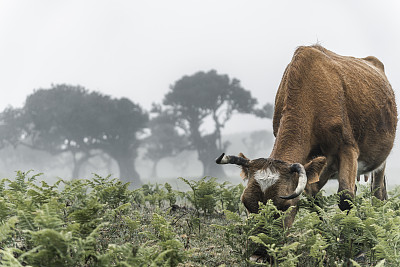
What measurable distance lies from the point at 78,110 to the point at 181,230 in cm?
5650

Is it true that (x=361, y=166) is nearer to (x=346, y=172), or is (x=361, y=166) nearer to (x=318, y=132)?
(x=346, y=172)

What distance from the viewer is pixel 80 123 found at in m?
58.8

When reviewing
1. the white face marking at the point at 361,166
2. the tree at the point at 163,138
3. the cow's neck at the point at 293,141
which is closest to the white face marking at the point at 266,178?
the cow's neck at the point at 293,141

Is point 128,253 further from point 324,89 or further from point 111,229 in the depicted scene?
point 324,89

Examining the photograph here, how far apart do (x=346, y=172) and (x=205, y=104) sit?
59827 mm

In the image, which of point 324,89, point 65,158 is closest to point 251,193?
point 324,89

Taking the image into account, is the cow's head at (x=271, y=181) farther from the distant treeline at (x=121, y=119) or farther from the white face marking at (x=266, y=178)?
the distant treeline at (x=121, y=119)

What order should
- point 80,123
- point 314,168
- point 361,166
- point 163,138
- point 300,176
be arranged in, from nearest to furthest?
1. point 300,176
2. point 314,168
3. point 361,166
4. point 80,123
5. point 163,138

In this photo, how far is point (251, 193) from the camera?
16.8 feet

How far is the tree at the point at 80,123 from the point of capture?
195 feet

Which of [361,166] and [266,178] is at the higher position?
[361,166]

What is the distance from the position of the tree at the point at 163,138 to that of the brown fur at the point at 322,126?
2359 inches

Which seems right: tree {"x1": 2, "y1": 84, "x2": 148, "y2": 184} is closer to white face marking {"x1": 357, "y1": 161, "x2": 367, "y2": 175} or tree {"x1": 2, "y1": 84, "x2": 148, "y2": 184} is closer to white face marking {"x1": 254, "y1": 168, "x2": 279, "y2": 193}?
white face marking {"x1": 357, "y1": 161, "x2": 367, "y2": 175}

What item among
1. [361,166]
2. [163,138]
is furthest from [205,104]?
[361,166]
